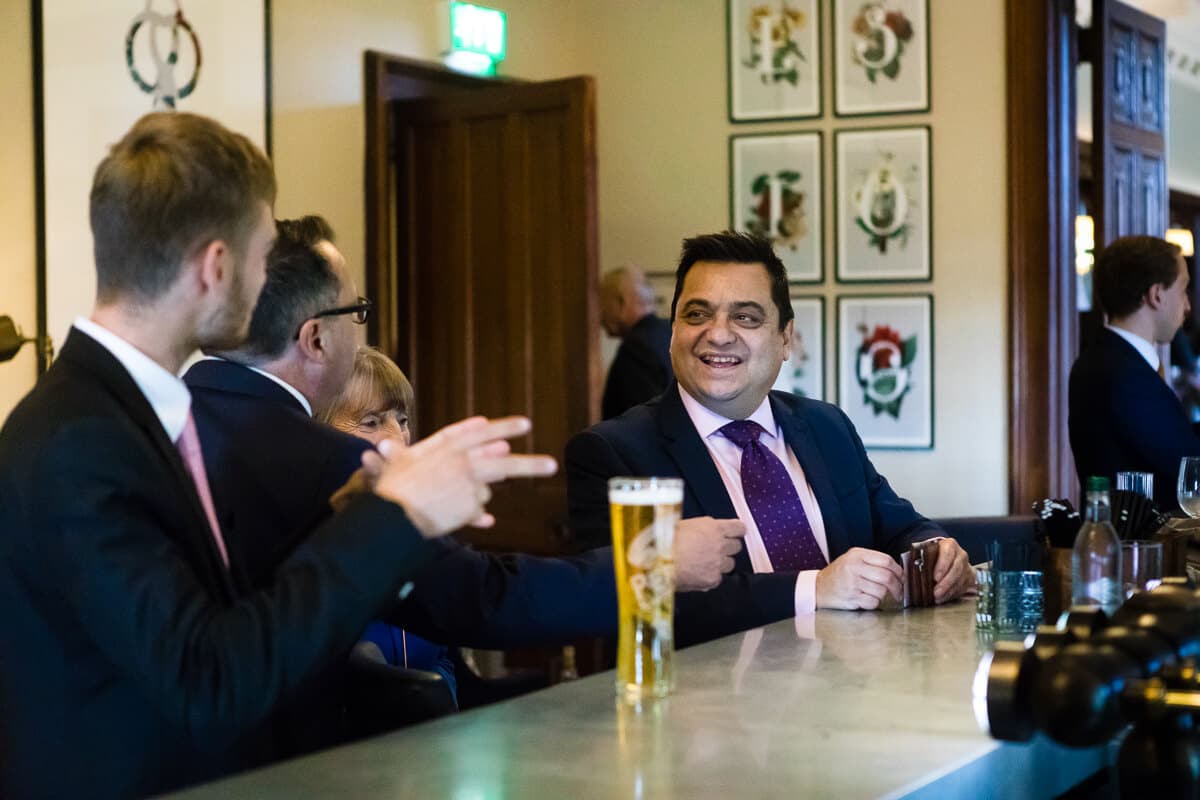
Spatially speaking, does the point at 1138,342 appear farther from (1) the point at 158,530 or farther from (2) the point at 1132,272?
(1) the point at 158,530

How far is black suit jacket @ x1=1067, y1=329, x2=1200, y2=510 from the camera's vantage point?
173 inches

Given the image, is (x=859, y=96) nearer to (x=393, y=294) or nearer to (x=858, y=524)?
(x=393, y=294)

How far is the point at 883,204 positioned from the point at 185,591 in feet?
16.5

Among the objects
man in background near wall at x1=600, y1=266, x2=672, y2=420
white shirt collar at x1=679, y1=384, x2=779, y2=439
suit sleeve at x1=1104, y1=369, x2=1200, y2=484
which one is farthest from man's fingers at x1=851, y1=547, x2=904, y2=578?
man in background near wall at x1=600, y1=266, x2=672, y2=420

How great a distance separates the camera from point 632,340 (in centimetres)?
596

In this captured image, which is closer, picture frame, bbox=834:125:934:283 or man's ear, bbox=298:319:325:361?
man's ear, bbox=298:319:325:361

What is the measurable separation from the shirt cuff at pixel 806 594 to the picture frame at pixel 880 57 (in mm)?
3934

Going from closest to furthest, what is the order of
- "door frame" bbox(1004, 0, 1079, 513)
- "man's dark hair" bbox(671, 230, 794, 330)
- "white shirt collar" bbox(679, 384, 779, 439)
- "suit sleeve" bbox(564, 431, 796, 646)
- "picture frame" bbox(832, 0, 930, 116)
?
1. "suit sleeve" bbox(564, 431, 796, 646)
2. "white shirt collar" bbox(679, 384, 779, 439)
3. "man's dark hair" bbox(671, 230, 794, 330)
4. "door frame" bbox(1004, 0, 1079, 513)
5. "picture frame" bbox(832, 0, 930, 116)

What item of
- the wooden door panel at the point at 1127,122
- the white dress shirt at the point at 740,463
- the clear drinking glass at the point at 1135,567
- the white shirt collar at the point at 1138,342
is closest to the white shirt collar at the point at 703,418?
the white dress shirt at the point at 740,463

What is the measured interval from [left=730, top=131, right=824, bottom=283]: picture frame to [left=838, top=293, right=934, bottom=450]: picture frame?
25 centimetres

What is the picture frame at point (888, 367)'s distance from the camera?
5.98 metres

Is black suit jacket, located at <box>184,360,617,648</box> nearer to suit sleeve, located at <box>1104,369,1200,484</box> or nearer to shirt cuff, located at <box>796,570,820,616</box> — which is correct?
shirt cuff, located at <box>796,570,820,616</box>

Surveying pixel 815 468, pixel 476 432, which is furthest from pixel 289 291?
pixel 815 468

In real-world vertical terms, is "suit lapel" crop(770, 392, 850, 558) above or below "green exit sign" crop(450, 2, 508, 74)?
below
